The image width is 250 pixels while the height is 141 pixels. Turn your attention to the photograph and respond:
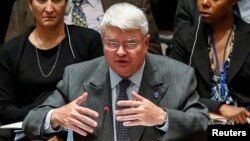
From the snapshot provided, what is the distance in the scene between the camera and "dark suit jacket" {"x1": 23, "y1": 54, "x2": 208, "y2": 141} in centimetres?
208

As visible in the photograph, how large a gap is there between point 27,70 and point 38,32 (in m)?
0.23

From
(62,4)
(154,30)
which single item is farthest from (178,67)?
(154,30)

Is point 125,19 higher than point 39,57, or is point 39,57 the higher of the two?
point 125,19

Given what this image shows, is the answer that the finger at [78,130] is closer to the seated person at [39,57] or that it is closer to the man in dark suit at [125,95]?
the man in dark suit at [125,95]

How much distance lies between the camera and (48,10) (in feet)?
9.27

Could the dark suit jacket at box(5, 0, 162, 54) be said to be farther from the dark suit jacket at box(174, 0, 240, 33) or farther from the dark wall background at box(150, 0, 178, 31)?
the dark wall background at box(150, 0, 178, 31)

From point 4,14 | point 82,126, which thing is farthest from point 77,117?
point 4,14

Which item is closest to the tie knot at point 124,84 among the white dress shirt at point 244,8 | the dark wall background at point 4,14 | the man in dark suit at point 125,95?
the man in dark suit at point 125,95

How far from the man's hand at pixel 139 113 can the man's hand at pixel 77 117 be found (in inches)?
4.2

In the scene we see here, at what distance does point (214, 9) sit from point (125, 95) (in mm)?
917

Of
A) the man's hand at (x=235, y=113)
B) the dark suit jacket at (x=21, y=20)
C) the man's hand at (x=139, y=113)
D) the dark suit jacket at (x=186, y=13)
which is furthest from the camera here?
the dark suit jacket at (x=21, y=20)

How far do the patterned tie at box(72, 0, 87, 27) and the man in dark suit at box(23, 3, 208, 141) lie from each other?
1120 mm

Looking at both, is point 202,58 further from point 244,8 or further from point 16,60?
point 16,60

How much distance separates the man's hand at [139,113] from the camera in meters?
1.93
